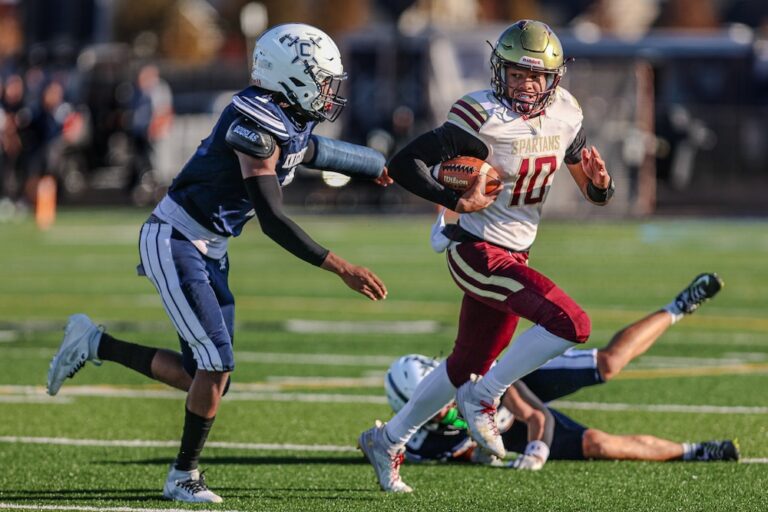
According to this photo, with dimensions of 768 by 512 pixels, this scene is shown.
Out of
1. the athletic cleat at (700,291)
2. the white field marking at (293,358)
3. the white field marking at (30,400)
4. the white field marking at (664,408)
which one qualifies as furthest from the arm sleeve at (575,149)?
the white field marking at (293,358)

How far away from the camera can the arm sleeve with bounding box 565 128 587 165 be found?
6.97m

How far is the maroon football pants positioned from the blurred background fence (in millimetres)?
20256

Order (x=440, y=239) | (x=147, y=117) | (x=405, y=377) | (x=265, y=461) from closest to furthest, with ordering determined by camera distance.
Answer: (x=440, y=239) → (x=405, y=377) → (x=265, y=461) → (x=147, y=117)

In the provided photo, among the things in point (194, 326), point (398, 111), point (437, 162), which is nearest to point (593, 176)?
point (437, 162)

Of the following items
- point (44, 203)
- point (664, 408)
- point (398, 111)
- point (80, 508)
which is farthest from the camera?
point (398, 111)

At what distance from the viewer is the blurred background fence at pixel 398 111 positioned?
28.2m

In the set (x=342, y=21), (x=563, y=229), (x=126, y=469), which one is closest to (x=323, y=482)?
(x=126, y=469)

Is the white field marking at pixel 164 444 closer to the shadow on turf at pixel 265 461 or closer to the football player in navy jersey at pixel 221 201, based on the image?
the shadow on turf at pixel 265 461

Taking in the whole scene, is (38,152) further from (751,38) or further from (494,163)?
Answer: (494,163)

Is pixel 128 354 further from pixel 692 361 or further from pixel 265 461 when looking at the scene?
pixel 692 361

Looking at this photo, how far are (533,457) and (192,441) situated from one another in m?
1.59

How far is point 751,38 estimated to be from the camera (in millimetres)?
34250

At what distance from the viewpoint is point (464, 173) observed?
262 inches

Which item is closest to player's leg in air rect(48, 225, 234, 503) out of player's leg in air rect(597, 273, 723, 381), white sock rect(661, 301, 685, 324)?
player's leg in air rect(597, 273, 723, 381)
